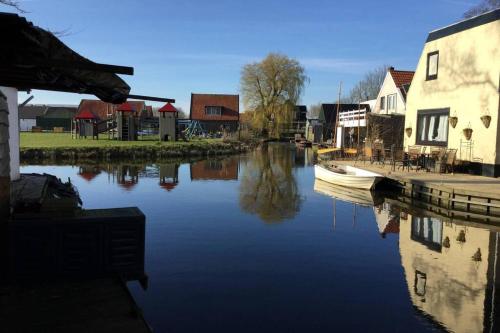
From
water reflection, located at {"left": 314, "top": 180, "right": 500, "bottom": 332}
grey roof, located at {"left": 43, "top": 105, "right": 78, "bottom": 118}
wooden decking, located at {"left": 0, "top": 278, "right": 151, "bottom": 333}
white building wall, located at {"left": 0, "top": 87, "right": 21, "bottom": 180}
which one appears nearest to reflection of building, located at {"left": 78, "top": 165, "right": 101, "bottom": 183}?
white building wall, located at {"left": 0, "top": 87, "right": 21, "bottom": 180}

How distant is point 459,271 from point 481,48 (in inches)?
496

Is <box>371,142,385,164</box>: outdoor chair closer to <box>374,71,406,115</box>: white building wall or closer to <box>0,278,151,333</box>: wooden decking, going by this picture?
<box>374,71,406,115</box>: white building wall

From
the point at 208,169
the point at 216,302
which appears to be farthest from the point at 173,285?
the point at 208,169

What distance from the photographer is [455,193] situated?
14.3 m

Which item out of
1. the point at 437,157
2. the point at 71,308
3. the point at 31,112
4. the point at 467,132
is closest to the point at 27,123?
the point at 31,112

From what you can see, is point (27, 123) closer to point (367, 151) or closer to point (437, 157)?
point (367, 151)

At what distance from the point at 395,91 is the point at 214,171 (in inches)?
758

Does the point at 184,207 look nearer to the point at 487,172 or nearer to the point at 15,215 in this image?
the point at 15,215

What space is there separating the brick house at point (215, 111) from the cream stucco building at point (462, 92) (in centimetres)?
4616

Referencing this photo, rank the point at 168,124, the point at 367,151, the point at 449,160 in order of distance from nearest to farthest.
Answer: the point at 449,160 < the point at 367,151 < the point at 168,124

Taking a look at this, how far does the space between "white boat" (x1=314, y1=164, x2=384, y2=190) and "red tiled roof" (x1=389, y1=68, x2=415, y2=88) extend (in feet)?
60.4

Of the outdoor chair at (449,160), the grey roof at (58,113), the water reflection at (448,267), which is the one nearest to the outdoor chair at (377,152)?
the outdoor chair at (449,160)

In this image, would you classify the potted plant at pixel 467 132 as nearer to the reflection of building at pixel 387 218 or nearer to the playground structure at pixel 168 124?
the reflection of building at pixel 387 218

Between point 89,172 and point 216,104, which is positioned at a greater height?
point 216,104
